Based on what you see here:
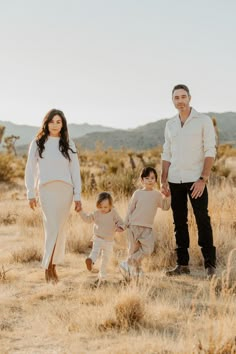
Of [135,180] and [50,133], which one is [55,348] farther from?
[135,180]

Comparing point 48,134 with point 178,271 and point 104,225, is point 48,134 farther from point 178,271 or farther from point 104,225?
A: point 178,271

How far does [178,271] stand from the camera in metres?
6.20

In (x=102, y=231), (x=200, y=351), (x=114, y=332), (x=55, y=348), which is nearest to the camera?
(x=200, y=351)

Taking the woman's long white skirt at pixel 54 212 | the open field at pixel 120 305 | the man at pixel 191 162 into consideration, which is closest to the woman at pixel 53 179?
the woman's long white skirt at pixel 54 212

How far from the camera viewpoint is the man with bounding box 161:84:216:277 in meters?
5.85

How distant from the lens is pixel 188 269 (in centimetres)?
625

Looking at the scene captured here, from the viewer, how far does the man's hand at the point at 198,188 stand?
18.9 feet

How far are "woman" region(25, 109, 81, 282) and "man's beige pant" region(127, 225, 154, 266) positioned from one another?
2.13ft

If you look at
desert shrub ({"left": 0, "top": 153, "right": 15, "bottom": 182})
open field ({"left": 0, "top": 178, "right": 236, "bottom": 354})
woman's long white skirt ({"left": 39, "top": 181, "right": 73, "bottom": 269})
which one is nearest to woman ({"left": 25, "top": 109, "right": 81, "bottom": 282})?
woman's long white skirt ({"left": 39, "top": 181, "right": 73, "bottom": 269})

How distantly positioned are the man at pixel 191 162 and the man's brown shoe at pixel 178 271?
1 cm

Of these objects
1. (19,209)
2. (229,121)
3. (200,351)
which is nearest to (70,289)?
(200,351)

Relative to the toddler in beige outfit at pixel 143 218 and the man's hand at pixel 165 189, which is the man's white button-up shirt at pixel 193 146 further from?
the toddler in beige outfit at pixel 143 218

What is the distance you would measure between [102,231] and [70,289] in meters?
0.69

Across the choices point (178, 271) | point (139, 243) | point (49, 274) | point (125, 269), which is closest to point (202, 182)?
point (139, 243)
